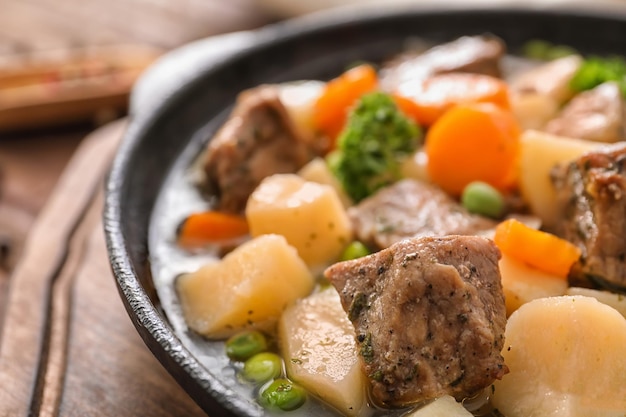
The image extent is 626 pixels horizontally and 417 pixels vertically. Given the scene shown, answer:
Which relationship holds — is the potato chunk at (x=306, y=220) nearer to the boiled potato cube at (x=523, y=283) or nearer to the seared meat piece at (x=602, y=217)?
the boiled potato cube at (x=523, y=283)

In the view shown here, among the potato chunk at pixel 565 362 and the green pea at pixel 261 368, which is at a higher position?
the potato chunk at pixel 565 362

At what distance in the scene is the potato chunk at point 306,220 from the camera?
328 centimetres

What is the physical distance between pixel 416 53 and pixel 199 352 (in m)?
2.77

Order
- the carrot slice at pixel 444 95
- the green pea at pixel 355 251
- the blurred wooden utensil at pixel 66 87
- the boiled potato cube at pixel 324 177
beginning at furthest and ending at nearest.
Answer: the blurred wooden utensil at pixel 66 87 < the carrot slice at pixel 444 95 < the boiled potato cube at pixel 324 177 < the green pea at pixel 355 251

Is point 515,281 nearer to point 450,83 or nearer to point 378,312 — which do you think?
point 378,312

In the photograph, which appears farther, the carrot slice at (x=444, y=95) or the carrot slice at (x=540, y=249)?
the carrot slice at (x=444, y=95)

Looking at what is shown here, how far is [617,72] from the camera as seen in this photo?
419 cm

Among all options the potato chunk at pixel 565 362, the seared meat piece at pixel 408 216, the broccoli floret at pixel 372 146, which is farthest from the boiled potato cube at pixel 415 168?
the potato chunk at pixel 565 362

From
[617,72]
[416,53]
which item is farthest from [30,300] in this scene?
[617,72]

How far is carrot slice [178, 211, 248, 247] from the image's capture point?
359 centimetres

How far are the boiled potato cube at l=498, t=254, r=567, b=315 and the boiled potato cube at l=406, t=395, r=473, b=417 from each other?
0.53 meters

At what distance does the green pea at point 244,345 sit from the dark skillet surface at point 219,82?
14cm

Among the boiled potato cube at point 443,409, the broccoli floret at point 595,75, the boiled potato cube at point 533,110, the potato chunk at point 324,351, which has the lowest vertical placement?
the potato chunk at point 324,351

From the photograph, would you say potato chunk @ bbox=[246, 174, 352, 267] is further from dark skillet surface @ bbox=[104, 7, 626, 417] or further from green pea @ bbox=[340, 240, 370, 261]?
dark skillet surface @ bbox=[104, 7, 626, 417]
